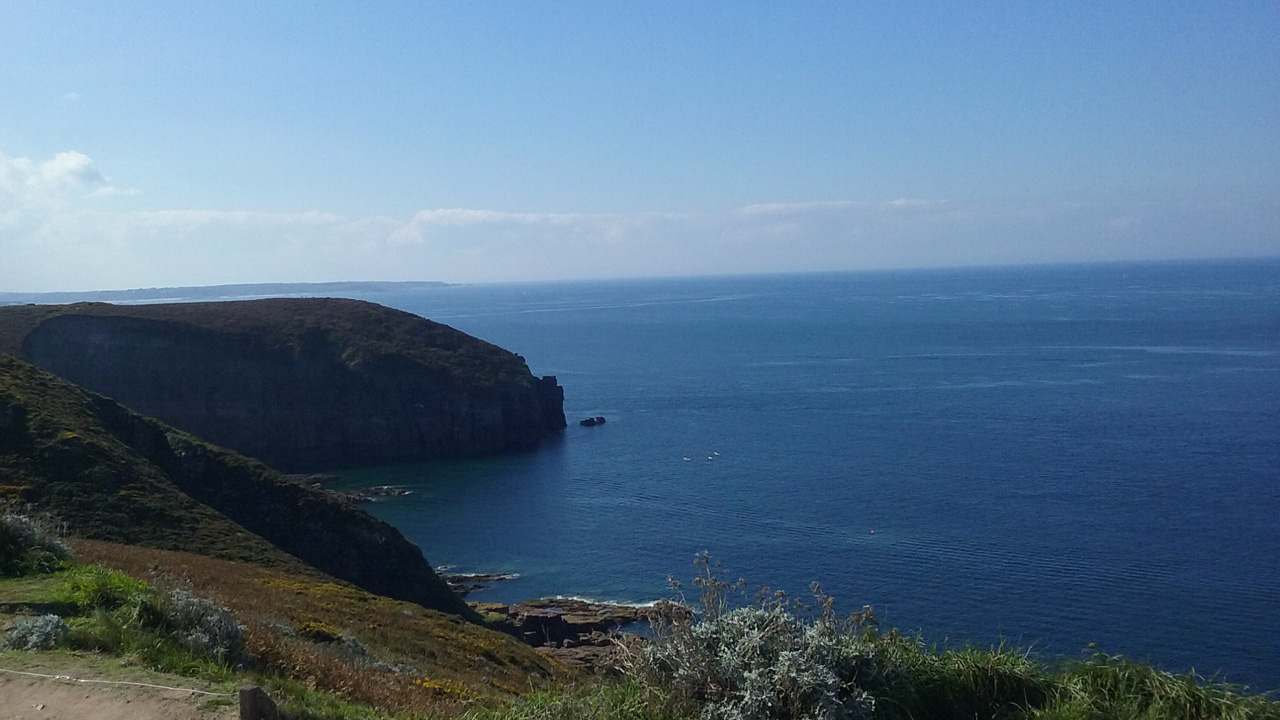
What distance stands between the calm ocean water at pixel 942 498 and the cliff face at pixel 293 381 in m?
6.59

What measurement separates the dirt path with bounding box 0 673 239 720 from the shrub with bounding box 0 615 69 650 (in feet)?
2.93

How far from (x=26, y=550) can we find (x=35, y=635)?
4883 mm

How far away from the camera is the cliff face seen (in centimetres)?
8456

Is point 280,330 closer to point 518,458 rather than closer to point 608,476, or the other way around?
point 518,458

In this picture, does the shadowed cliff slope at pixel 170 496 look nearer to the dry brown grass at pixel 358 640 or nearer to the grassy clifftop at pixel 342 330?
the dry brown grass at pixel 358 640

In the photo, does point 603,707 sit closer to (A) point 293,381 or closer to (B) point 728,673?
(B) point 728,673

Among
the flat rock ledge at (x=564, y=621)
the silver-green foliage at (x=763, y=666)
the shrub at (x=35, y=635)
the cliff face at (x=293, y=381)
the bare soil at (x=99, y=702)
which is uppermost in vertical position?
the silver-green foliage at (x=763, y=666)

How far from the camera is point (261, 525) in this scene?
38688mm

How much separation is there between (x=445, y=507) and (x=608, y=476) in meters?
12.8

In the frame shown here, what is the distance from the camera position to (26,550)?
1316cm

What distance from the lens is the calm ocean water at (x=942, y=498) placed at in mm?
42000

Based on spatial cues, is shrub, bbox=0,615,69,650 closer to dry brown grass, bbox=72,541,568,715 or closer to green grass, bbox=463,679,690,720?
dry brown grass, bbox=72,541,568,715

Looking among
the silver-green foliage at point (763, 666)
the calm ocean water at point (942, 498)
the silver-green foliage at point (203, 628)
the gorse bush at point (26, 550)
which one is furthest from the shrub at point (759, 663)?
the calm ocean water at point (942, 498)

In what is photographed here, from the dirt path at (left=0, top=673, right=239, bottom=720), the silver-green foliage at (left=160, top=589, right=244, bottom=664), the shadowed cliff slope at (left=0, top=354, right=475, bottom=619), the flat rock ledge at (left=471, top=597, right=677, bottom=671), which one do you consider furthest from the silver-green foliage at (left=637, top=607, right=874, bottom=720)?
the flat rock ledge at (left=471, top=597, right=677, bottom=671)
